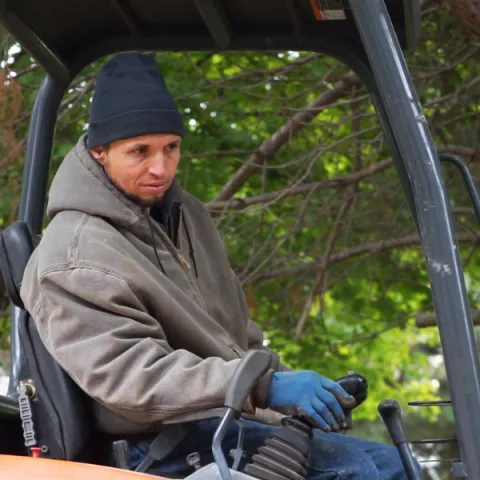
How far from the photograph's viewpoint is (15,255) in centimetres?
312

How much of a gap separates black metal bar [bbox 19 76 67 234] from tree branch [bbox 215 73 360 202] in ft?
8.35

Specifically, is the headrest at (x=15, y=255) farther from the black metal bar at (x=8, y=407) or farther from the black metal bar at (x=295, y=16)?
the black metal bar at (x=295, y=16)

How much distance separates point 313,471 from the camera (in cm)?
273

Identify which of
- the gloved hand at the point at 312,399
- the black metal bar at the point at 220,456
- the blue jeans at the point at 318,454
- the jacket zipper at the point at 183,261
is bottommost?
the blue jeans at the point at 318,454

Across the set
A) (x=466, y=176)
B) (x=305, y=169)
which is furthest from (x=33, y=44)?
(x=305, y=169)

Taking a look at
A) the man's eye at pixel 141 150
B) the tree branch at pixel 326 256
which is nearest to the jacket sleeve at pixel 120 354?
the man's eye at pixel 141 150

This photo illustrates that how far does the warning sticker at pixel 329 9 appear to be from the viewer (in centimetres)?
318

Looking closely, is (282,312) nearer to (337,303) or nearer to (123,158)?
(337,303)

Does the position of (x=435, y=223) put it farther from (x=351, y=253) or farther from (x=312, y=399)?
(x=351, y=253)

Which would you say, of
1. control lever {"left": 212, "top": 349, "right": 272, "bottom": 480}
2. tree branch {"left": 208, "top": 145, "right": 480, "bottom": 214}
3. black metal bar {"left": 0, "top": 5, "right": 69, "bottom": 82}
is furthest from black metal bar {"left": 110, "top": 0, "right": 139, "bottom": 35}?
tree branch {"left": 208, "top": 145, "right": 480, "bottom": 214}

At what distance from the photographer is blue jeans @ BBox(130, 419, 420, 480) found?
2727 millimetres

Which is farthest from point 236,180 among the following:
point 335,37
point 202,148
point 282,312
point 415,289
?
point 335,37

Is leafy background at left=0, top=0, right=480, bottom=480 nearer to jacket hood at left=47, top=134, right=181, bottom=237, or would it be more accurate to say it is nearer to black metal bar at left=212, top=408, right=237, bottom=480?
jacket hood at left=47, top=134, right=181, bottom=237

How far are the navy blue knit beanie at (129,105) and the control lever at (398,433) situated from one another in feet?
2.78
